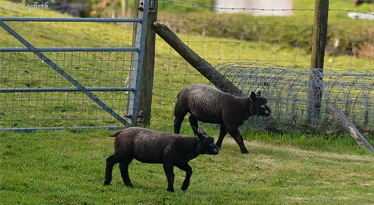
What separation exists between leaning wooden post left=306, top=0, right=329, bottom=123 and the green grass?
1.27 metres

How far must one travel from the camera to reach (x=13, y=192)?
988 centimetres

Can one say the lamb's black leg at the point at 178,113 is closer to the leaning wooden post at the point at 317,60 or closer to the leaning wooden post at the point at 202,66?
the leaning wooden post at the point at 202,66

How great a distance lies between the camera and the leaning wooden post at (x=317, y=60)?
50.4 ft

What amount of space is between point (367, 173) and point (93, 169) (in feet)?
14.8

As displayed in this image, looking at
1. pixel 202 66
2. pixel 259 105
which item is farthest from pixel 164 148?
pixel 202 66

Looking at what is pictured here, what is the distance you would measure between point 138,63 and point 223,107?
5.56 feet

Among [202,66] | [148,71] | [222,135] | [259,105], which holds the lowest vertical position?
[222,135]

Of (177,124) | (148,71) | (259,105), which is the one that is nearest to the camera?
(259,105)

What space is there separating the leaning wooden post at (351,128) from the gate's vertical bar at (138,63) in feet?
12.4

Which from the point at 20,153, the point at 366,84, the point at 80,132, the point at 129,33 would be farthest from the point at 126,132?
the point at 129,33

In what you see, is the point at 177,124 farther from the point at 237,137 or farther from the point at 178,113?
the point at 237,137

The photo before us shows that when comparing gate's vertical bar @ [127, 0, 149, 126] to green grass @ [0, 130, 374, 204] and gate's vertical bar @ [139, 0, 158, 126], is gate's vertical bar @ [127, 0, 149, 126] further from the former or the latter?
green grass @ [0, 130, 374, 204]

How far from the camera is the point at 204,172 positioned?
39.6 ft

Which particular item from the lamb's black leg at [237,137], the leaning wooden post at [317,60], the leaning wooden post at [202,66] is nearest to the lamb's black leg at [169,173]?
the lamb's black leg at [237,137]
